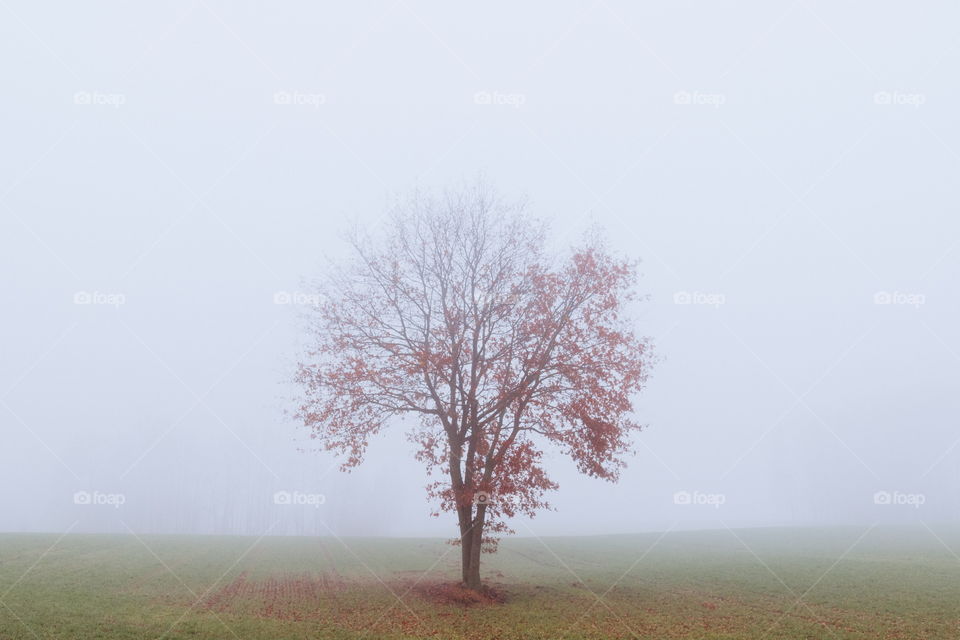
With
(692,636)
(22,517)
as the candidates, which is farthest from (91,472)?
(692,636)

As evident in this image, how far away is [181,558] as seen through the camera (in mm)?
43406

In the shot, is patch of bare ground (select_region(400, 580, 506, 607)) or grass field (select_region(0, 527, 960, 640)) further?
patch of bare ground (select_region(400, 580, 506, 607))

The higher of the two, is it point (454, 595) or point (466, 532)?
point (466, 532)

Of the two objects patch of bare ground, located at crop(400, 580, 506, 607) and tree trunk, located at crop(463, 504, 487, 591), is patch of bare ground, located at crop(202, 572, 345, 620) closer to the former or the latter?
patch of bare ground, located at crop(400, 580, 506, 607)

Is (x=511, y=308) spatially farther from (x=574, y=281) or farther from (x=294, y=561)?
(x=294, y=561)

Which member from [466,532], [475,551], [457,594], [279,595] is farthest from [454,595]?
[279,595]

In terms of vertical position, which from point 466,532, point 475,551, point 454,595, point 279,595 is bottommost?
point 454,595

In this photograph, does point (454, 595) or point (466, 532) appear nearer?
point (454, 595)

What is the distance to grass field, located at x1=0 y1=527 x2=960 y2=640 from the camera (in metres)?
22.4

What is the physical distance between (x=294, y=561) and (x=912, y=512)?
4370 inches

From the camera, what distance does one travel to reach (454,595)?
29.4 meters

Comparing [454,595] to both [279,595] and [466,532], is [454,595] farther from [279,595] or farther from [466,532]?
[279,595]

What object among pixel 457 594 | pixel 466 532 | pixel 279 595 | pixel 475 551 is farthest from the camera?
pixel 466 532

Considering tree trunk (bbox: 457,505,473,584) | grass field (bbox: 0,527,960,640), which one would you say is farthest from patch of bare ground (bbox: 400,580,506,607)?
tree trunk (bbox: 457,505,473,584)
